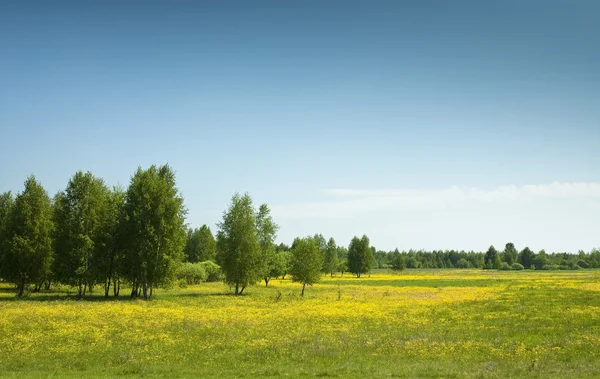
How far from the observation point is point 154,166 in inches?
2781

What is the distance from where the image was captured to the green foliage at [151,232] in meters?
62.2

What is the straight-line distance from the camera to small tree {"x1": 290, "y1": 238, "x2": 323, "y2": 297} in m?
76.7

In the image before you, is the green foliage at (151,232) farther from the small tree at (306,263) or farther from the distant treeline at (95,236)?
the small tree at (306,263)

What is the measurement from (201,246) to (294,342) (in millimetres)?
117573

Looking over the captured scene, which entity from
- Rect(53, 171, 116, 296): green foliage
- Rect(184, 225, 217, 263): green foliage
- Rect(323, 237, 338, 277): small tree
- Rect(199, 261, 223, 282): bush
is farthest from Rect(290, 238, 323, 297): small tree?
Rect(323, 237, 338, 277): small tree

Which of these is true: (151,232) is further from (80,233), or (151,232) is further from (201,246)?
(201,246)

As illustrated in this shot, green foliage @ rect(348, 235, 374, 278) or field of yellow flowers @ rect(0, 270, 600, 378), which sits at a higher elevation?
green foliage @ rect(348, 235, 374, 278)

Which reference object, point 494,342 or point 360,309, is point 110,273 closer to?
point 360,309

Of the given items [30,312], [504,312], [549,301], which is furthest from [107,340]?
[549,301]

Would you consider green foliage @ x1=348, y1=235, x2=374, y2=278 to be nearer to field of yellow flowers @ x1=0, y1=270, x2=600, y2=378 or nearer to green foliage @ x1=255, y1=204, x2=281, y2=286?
green foliage @ x1=255, y1=204, x2=281, y2=286

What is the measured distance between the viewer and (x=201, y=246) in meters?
143

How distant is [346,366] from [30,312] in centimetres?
3369

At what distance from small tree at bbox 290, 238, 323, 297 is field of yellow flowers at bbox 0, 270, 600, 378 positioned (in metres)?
26.7

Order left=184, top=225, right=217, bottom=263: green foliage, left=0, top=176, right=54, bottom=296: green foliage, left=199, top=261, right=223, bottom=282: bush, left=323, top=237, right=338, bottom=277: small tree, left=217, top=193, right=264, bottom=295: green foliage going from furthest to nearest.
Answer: left=323, top=237, right=338, bottom=277: small tree → left=184, top=225, right=217, bottom=263: green foliage → left=199, top=261, right=223, bottom=282: bush → left=217, top=193, right=264, bottom=295: green foliage → left=0, top=176, right=54, bottom=296: green foliage
